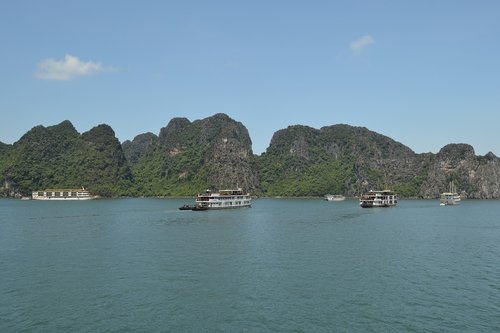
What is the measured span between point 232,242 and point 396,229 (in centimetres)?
4138

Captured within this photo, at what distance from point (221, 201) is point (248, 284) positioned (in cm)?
11948

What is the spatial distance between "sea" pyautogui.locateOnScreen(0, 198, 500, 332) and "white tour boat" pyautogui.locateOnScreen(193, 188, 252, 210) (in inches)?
3023

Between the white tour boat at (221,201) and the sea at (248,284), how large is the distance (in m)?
76.8

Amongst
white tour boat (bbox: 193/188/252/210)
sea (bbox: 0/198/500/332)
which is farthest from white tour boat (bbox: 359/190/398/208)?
sea (bbox: 0/198/500/332)

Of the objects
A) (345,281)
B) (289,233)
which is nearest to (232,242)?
(289,233)

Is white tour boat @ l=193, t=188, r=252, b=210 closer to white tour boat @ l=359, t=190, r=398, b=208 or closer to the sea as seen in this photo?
white tour boat @ l=359, t=190, r=398, b=208

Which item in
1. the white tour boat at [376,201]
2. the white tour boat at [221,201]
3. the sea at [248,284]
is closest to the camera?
the sea at [248,284]

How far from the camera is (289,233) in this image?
8681 centimetres

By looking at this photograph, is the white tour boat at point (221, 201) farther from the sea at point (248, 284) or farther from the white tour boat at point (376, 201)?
the sea at point (248, 284)

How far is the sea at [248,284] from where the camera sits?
3262cm

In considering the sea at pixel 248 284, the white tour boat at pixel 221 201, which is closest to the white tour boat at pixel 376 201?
the white tour boat at pixel 221 201

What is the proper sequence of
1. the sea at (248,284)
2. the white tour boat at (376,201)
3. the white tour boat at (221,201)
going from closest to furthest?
the sea at (248,284) < the white tour boat at (221,201) < the white tour boat at (376,201)

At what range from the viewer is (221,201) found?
534ft

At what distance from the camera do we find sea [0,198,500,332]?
107ft
